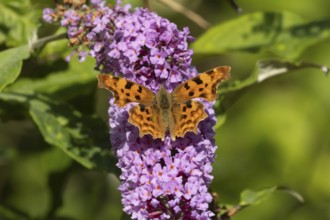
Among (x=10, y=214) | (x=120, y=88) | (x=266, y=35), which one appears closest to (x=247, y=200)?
(x=120, y=88)

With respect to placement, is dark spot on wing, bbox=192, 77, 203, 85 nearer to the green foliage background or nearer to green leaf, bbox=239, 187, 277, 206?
the green foliage background

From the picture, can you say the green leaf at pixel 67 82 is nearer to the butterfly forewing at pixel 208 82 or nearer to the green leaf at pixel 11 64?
the green leaf at pixel 11 64

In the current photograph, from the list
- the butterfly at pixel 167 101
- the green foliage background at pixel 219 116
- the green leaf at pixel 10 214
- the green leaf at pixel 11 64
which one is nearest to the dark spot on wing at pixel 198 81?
the butterfly at pixel 167 101

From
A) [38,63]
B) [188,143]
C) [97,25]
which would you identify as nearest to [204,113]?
[188,143]

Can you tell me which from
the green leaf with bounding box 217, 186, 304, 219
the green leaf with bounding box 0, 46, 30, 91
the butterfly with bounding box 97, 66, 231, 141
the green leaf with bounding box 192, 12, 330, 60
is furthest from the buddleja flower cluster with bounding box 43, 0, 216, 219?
the green leaf with bounding box 192, 12, 330, 60

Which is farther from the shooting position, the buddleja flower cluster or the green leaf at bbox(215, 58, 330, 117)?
the green leaf at bbox(215, 58, 330, 117)

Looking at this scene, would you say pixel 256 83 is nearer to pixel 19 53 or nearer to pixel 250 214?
pixel 19 53

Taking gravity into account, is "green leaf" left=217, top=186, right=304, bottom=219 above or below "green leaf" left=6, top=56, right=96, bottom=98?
below
